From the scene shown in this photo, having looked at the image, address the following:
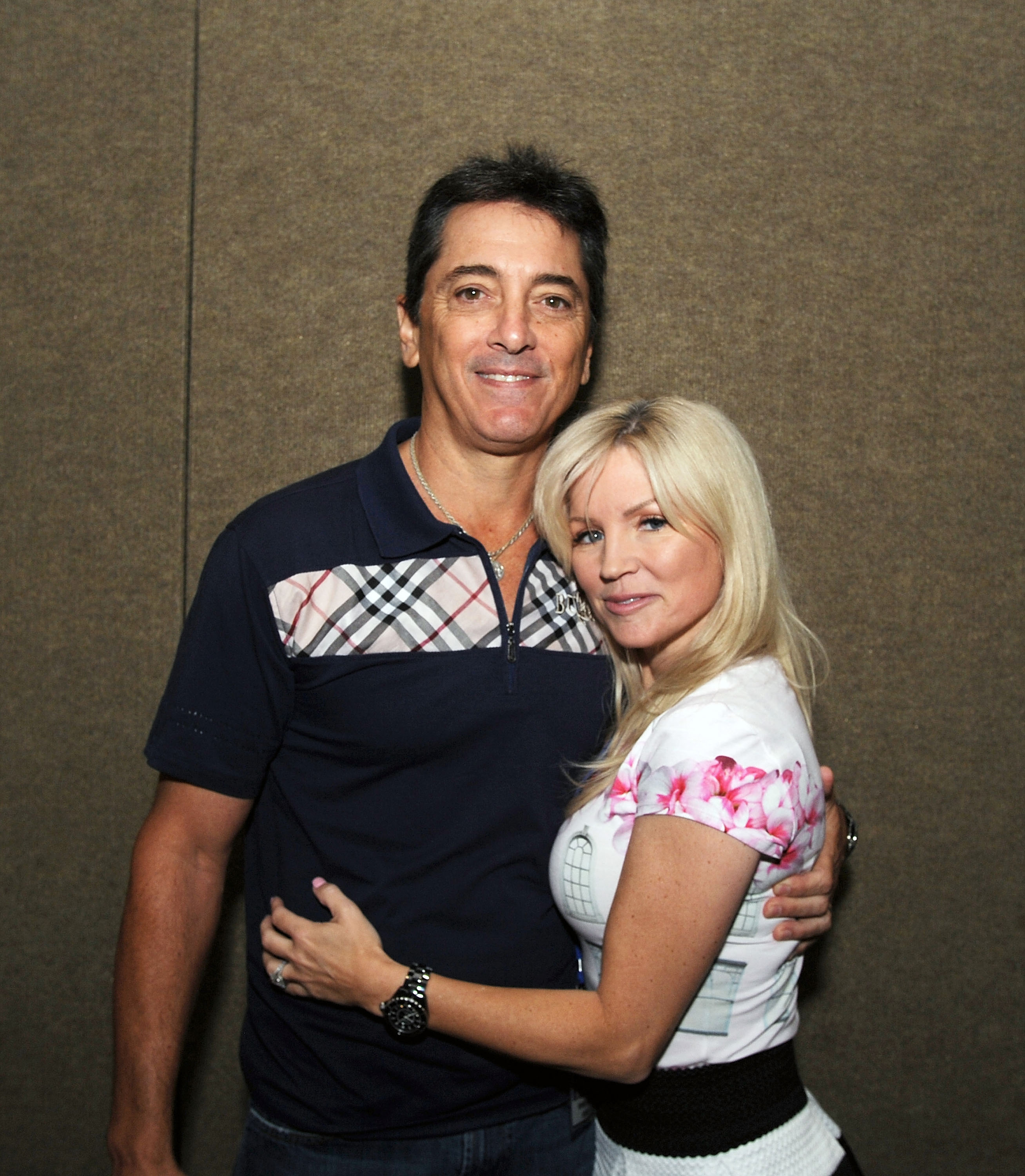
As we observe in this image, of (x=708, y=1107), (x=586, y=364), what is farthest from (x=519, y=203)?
(x=708, y=1107)

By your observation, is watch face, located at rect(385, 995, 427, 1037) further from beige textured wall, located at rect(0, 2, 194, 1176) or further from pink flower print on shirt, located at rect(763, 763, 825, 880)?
beige textured wall, located at rect(0, 2, 194, 1176)

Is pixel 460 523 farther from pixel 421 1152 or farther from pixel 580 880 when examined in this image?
pixel 421 1152

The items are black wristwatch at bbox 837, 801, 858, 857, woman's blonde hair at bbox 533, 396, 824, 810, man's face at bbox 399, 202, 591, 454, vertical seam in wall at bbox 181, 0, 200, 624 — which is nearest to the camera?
woman's blonde hair at bbox 533, 396, 824, 810

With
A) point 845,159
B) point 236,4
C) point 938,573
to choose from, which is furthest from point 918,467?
point 236,4

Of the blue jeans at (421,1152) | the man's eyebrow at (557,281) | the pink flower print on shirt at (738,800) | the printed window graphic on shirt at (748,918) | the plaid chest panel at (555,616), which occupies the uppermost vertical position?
the man's eyebrow at (557,281)

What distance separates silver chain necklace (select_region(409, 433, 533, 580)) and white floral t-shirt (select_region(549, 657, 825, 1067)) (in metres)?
0.38

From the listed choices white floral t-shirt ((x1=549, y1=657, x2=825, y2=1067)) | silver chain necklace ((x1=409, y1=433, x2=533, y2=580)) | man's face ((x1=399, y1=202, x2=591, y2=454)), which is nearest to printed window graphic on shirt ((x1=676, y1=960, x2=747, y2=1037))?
white floral t-shirt ((x1=549, y1=657, x2=825, y2=1067))

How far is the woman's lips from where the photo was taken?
1454 millimetres

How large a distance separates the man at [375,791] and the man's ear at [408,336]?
0.55 ft

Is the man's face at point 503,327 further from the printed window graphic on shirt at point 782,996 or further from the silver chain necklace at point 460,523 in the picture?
the printed window graphic on shirt at point 782,996

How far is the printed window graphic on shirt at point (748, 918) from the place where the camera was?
4.34 feet

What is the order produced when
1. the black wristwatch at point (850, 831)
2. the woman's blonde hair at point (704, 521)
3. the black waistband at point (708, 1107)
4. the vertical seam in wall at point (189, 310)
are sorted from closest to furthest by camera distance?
the black waistband at point (708, 1107)
the woman's blonde hair at point (704, 521)
the black wristwatch at point (850, 831)
the vertical seam in wall at point (189, 310)

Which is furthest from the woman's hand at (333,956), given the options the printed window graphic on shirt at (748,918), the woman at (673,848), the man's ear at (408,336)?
the man's ear at (408,336)

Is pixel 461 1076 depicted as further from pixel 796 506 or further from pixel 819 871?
pixel 796 506
